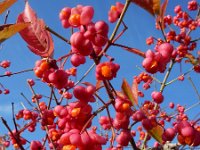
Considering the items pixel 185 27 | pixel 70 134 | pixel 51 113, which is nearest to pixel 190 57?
pixel 185 27

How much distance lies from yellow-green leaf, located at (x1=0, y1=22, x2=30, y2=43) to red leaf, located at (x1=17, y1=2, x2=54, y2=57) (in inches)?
4.1

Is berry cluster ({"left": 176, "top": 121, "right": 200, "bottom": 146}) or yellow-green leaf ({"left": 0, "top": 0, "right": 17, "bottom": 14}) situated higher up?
yellow-green leaf ({"left": 0, "top": 0, "right": 17, "bottom": 14})

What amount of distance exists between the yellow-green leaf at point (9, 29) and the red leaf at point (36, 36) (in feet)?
0.34

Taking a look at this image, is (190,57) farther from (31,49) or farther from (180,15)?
(31,49)

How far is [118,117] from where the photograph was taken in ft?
4.88

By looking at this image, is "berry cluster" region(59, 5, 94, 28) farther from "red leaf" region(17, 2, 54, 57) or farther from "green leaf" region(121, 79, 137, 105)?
"green leaf" region(121, 79, 137, 105)

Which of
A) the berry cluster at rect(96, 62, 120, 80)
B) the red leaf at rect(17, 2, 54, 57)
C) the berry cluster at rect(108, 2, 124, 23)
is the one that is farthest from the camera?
the berry cluster at rect(108, 2, 124, 23)

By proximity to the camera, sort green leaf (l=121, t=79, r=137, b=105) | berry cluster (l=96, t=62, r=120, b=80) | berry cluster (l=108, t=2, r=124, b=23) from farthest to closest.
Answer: green leaf (l=121, t=79, r=137, b=105)
berry cluster (l=108, t=2, r=124, b=23)
berry cluster (l=96, t=62, r=120, b=80)

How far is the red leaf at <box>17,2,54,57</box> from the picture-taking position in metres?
1.52

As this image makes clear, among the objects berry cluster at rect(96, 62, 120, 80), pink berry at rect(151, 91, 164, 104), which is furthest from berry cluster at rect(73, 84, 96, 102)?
pink berry at rect(151, 91, 164, 104)

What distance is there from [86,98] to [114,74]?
16cm

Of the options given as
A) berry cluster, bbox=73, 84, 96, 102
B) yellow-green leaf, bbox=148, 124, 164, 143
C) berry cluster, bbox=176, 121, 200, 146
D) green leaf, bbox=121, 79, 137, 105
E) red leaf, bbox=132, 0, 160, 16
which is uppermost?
red leaf, bbox=132, 0, 160, 16

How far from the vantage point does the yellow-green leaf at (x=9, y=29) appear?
140cm

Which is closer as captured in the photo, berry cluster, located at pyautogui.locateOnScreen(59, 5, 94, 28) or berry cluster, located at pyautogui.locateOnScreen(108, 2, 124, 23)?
berry cluster, located at pyautogui.locateOnScreen(59, 5, 94, 28)
